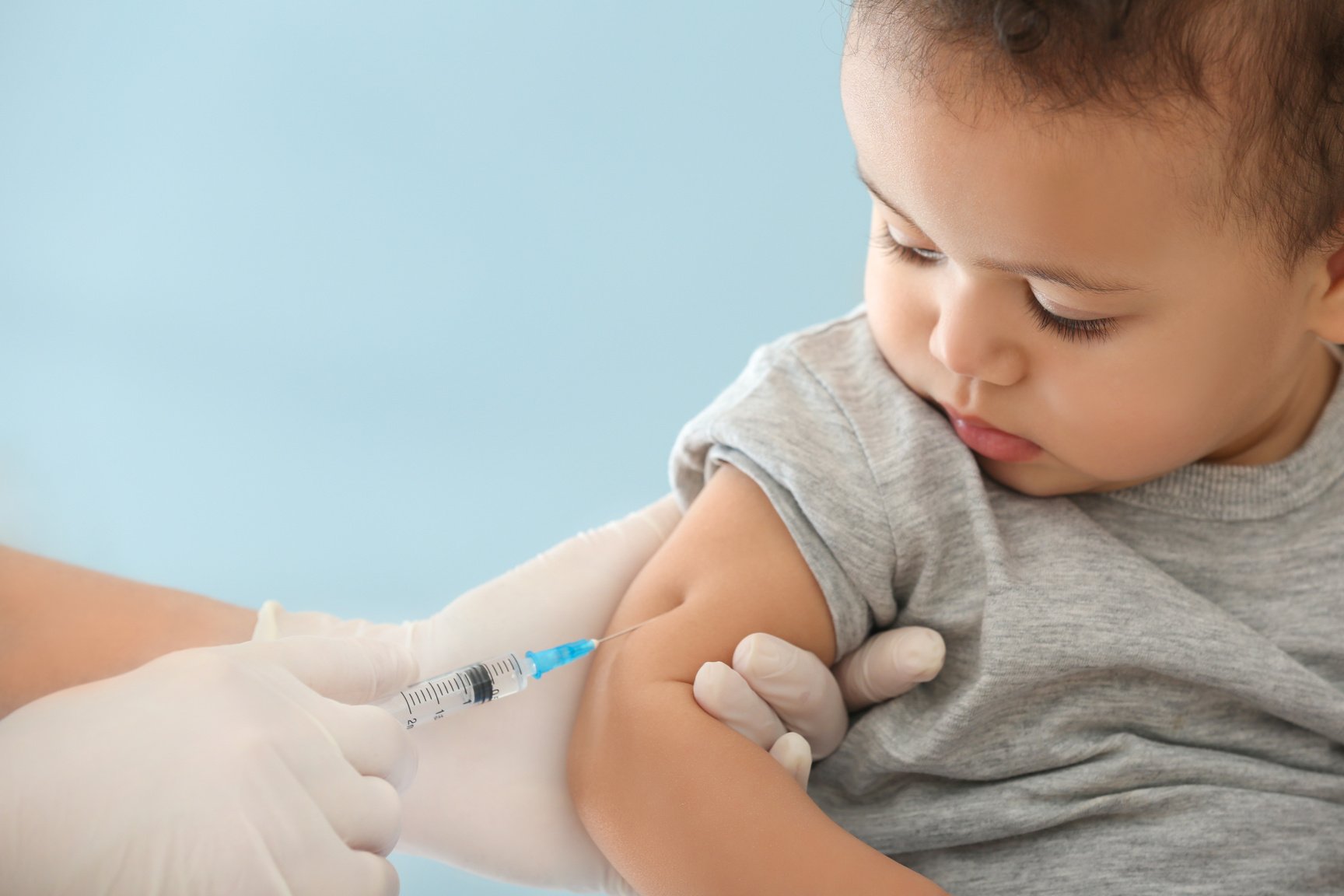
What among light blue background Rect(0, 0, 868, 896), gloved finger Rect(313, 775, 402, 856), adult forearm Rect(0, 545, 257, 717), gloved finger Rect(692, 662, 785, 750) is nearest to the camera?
gloved finger Rect(313, 775, 402, 856)

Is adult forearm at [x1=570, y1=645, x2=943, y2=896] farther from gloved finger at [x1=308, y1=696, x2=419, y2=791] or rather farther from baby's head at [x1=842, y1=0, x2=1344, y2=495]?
baby's head at [x1=842, y1=0, x2=1344, y2=495]

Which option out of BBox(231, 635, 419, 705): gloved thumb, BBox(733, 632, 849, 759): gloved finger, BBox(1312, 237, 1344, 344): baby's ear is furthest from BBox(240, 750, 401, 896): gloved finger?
BBox(1312, 237, 1344, 344): baby's ear

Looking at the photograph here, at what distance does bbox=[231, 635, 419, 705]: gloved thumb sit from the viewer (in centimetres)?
99

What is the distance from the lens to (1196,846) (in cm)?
103

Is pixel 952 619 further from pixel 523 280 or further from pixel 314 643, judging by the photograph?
pixel 523 280

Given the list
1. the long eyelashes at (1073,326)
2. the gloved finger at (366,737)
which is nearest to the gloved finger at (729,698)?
the gloved finger at (366,737)

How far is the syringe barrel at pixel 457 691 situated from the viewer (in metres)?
1.06

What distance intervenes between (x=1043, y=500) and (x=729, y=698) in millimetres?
415

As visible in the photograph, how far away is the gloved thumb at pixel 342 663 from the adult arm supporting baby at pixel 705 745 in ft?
0.64

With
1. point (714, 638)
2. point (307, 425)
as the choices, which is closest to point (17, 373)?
point (307, 425)

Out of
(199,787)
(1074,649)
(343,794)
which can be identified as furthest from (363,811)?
(1074,649)

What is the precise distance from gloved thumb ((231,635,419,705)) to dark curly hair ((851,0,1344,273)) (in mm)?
717

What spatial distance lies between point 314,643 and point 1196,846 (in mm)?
849

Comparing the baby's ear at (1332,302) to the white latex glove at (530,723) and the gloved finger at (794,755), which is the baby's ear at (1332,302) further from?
the gloved finger at (794,755)
